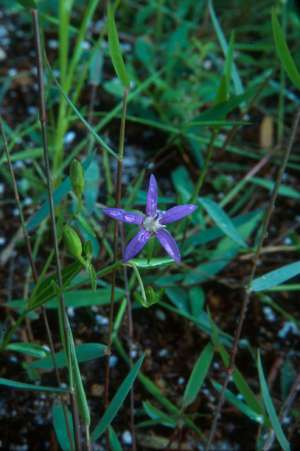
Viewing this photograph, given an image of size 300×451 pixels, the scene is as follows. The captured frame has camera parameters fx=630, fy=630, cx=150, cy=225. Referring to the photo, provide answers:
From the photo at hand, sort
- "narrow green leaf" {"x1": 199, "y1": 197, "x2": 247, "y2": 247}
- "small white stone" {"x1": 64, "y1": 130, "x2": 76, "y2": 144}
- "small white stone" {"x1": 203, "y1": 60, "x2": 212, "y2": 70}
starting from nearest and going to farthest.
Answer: "narrow green leaf" {"x1": 199, "y1": 197, "x2": 247, "y2": 247}
"small white stone" {"x1": 64, "y1": 130, "x2": 76, "y2": 144}
"small white stone" {"x1": 203, "y1": 60, "x2": 212, "y2": 70}

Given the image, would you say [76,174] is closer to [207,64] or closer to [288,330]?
[288,330]

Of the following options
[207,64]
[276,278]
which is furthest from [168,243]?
[207,64]

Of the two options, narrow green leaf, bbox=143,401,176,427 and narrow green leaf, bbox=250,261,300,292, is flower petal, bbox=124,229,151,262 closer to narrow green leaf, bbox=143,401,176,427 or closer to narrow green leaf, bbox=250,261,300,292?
narrow green leaf, bbox=250,261,300,292

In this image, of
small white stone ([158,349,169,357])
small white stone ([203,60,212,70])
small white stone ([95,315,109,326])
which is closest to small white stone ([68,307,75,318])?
small white stone ([95,315,109,326])

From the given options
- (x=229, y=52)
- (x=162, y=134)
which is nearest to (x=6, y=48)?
(x=162, y=134)

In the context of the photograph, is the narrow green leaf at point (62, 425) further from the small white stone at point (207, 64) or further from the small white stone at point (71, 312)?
the small white stone at point (207, 64)

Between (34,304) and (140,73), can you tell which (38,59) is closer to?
(34,304)
